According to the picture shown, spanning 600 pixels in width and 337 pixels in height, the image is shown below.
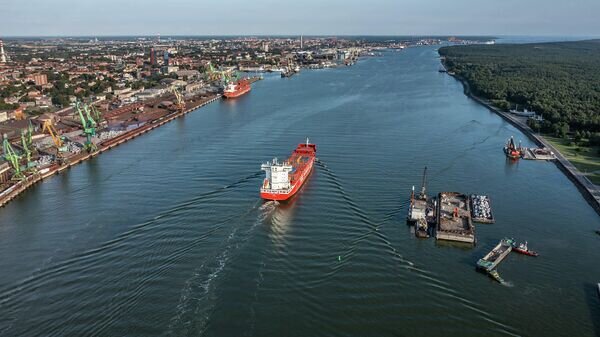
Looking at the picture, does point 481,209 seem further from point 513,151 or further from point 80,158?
point 80,158

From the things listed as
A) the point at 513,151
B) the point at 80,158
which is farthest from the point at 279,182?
the point at 513,151

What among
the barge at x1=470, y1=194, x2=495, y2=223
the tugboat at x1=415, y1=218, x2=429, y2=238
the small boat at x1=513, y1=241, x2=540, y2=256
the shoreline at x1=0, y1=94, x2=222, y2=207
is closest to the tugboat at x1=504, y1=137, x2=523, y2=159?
the barge at x1=470, y1=194, x2=495, y2=223

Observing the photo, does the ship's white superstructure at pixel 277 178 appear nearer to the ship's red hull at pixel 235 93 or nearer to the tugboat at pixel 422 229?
the tugboat at pixel 422 229

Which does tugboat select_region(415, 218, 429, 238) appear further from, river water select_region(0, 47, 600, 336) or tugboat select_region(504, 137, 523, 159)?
tugboat select_region(504, 137, 523, 159)

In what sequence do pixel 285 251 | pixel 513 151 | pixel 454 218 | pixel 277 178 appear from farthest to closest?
pixel 513 151, pixel 277 178, pixel 454 218, pixel 285 251

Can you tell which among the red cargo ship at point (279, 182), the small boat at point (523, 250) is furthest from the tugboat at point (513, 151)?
the red cargo ship at point (279, 182)

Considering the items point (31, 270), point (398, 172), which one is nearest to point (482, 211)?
point (398, 172)

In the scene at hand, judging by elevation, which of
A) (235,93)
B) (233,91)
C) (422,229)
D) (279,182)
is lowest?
(422,229)

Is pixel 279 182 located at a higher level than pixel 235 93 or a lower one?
lower
